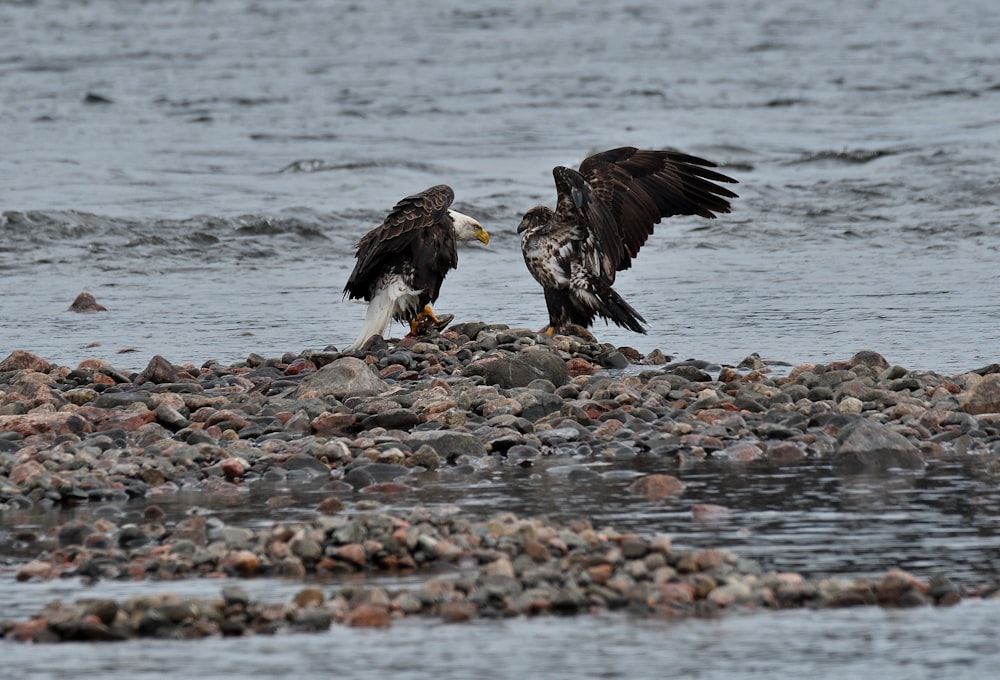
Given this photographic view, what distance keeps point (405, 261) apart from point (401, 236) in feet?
0.62

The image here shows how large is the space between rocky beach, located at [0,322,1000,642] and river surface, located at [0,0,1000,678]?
0.46 ft

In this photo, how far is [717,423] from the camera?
6.86 meters

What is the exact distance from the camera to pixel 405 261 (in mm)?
9422

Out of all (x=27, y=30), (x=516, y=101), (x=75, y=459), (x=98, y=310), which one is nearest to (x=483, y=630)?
(x=75, y=459)

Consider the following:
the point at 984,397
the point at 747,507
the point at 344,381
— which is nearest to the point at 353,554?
the point at 747,507

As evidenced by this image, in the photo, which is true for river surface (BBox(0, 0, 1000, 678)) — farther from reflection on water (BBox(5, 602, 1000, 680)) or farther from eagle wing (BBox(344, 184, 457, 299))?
eagle wing (BBox(344, 184, 457, 299))

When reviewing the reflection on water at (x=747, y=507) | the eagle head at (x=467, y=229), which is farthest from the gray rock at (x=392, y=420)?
the eagle head at (x=467, y=229)

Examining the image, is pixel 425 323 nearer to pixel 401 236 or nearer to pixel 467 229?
pixel 401 236

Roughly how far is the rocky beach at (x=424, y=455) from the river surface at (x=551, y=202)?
139mm

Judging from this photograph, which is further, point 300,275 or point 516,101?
point 516,101

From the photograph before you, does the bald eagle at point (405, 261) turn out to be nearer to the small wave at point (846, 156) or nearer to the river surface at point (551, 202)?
the river surface at point (551, 202)

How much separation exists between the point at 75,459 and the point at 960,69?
2487 cm

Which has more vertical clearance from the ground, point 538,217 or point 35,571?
point 538,217

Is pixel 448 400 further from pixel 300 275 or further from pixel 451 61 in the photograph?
pixel 451 61
